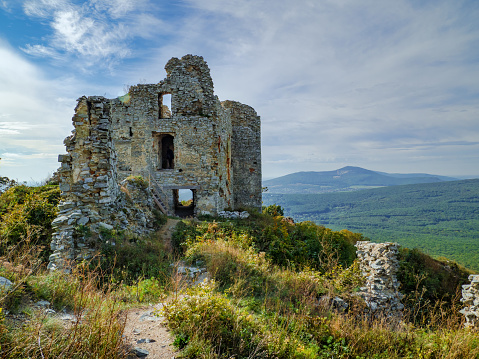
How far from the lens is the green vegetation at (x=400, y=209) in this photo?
9219 centimetres

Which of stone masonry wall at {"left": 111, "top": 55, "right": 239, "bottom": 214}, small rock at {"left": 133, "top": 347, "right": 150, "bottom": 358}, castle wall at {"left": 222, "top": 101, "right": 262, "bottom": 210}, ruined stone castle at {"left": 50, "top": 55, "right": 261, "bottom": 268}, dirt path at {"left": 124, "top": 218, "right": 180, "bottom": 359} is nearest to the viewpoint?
small rock at {"left": 133, "top": 347, "right": 150, "bottom": 358}

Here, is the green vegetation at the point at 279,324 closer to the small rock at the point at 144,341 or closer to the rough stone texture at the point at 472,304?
the small rock at the point at 144,341

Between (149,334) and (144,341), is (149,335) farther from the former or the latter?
(144,341)

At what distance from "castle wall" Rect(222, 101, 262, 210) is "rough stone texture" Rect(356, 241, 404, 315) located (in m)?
12.0

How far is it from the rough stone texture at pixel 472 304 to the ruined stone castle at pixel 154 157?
1008 centimetres

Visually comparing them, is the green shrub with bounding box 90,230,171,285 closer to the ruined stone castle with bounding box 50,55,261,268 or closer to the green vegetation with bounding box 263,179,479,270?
the ruined stone castle with bounding box 50,55,261,268

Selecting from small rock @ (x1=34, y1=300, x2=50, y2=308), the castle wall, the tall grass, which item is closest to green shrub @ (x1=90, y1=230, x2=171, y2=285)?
the tall grass

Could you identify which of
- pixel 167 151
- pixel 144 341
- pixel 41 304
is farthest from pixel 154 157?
pixel 144 341

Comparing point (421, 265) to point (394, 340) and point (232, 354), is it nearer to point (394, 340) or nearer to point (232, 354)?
point (394, 340)

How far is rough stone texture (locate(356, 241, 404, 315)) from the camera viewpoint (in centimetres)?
760

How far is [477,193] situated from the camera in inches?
4961

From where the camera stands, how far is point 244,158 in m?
21.0

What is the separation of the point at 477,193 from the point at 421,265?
6126 inches

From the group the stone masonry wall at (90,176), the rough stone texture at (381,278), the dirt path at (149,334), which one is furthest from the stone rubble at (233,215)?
the dirt path at (149,334)
